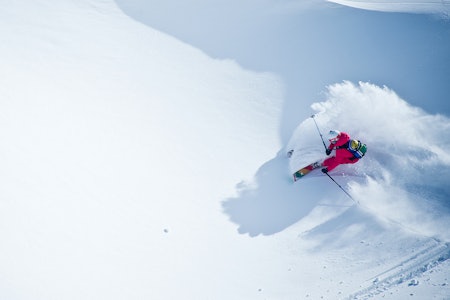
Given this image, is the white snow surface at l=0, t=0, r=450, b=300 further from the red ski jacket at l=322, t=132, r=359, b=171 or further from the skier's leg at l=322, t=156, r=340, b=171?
the red ski jacket at l=322, t=132, r=359, b=171

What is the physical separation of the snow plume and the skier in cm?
56

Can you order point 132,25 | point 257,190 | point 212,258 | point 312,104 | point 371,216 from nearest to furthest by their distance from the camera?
point 212,258 → point 371,216 → point 257,190 → point 312,104 → point 132,25

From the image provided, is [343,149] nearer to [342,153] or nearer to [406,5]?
[342,153]

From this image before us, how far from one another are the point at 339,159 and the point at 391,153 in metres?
1.42

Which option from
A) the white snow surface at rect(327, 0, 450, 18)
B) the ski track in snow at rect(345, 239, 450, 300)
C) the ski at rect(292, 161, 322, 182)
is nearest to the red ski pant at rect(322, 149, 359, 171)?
the ski at rect(292, 161, 322, 182)

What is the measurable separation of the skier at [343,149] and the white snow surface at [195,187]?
1.96ft

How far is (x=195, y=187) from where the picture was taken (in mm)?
8891

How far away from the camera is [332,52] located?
38.0 ft

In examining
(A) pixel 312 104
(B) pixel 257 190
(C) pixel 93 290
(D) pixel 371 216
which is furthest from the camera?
(A) pixel 312 104

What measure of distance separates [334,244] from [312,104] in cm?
434

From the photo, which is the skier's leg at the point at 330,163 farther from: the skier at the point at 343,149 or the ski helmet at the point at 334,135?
the ski helmet at the point at 334,135

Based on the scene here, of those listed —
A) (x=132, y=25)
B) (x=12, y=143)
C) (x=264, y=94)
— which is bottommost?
(x=12, y=143)

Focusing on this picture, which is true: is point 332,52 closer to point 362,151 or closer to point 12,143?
point 362,151

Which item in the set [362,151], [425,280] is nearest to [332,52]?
[362,151]
